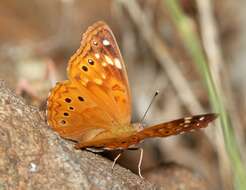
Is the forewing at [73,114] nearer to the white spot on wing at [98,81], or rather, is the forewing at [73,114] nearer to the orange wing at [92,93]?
the orange wing at [92,93]

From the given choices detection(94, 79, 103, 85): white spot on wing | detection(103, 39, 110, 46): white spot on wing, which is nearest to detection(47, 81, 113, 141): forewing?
detection(94, 79, 103, 85): white spot on wing

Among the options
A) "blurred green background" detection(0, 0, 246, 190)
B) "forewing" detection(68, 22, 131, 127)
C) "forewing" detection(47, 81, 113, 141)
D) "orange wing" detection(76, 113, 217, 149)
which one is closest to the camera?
"orange wing" detection(76, 113, 217, 149)

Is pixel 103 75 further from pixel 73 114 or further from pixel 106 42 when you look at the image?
pixel 73 114

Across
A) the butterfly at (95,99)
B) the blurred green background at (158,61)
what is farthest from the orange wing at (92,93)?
the blurred green background at (158,61)

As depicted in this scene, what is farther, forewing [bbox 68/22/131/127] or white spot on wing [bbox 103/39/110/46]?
white spot on wing [bbox 103/39/110/46]

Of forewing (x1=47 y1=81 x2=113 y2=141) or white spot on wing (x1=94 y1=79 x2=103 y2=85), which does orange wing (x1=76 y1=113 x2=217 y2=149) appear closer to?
forewing (x1=47 y1=81 x2=113 y2=141)

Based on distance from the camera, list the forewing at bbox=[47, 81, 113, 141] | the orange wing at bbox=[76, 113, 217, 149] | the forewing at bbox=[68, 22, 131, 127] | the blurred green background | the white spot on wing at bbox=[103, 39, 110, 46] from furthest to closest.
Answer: the blurred green background, the white spot on wing at bbox=[103, 39, 110, 46], the forewing at bbox=[68, 22, 131, 127], the forewing at bbox=[47, 81, 113, 141], the orange wing at bbox=[76, 113, 217, 149]

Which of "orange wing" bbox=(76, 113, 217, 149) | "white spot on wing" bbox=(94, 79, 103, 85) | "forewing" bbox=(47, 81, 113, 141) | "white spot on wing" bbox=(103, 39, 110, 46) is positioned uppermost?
"white spot on wing" bbox=(103, 39, 110, 46)

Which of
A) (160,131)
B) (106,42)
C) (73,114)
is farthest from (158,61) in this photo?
(160,131)
